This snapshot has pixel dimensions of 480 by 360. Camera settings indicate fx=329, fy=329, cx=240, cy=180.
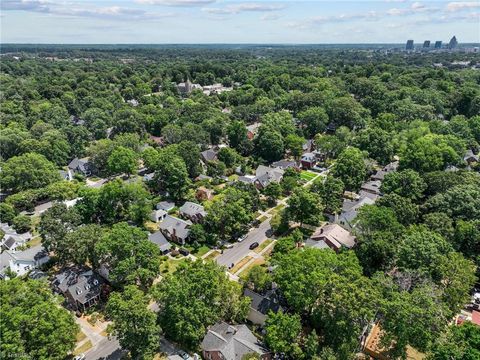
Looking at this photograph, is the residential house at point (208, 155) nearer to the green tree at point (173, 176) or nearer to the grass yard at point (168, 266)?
the green tree at point (173, 176)

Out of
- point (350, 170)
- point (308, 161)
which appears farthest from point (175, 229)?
point (308, 161)

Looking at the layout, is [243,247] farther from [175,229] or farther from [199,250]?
[175,229]

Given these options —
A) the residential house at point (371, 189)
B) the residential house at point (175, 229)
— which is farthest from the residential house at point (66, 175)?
the residential house at point (371, 189)

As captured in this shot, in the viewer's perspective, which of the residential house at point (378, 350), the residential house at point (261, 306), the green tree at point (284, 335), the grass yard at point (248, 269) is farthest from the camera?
the grass yard at point (248, 269)

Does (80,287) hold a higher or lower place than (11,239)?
higher

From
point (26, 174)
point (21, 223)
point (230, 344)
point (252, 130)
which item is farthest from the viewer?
point (252, 130)

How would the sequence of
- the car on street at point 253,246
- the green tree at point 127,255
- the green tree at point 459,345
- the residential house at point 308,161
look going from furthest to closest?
the residential house at point 308,161
the car on street at point 253,246
the green tree at point 127,255
the green tree at point 459,345
